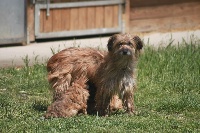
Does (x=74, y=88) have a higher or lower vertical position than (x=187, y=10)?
lower

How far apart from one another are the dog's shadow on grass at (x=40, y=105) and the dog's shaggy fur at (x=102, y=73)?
1.11 feet

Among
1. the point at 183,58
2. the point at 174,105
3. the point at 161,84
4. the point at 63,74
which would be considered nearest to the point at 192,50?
the point at 183,58

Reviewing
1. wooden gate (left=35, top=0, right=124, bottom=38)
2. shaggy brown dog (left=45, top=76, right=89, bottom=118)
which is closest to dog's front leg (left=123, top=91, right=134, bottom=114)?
shaggy brown dog (left=45, top=76, right=89, bottom=118)

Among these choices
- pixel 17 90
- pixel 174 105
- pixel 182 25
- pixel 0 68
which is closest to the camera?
pixel 174 105

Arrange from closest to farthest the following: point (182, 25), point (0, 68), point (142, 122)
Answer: point (142, 122)
point (0, 68)
point (182, 25)

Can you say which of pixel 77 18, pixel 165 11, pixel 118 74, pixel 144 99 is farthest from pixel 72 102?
pixel 165 11

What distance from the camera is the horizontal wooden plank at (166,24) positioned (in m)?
17.3

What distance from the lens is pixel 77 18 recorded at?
53.1 feet

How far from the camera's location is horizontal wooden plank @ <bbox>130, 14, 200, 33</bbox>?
17297 mm

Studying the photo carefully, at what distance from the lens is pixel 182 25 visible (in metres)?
18.0

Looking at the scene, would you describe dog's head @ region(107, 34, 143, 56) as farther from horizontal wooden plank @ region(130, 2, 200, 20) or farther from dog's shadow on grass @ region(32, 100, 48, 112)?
horizontal wooden plank @ region(130, 2, 200, 20)

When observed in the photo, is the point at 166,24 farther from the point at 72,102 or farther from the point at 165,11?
the point at 72,102

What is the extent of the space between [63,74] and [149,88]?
2.24m

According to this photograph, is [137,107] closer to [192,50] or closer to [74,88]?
[74,88]
